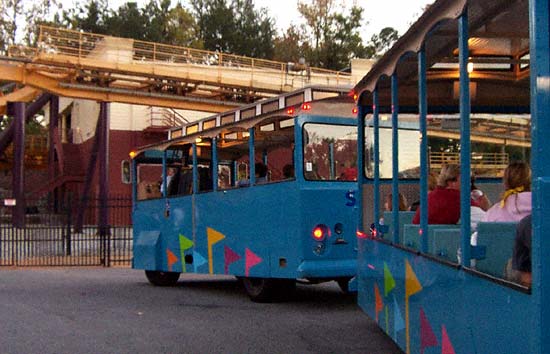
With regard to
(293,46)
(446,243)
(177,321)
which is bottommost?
(177,321)

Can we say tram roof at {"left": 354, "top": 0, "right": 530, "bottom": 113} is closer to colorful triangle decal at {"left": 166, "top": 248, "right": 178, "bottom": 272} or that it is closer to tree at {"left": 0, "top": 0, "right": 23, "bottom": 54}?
colorful triangle decal at {"left": 166, "top": 248, "right": 178, "bottom": 272}

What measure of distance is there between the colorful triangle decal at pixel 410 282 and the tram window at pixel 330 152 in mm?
3972

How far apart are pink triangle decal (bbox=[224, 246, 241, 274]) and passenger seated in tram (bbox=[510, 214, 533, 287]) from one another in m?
7.82

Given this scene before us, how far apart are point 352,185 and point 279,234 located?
1.11 m

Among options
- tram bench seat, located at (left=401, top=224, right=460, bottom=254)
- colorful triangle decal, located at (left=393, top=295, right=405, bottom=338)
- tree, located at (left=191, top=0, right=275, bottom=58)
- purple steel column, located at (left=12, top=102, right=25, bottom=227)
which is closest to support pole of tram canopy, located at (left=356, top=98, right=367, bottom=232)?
colorful triangle decal, located at (left=393, top=295, right=405, bottom=338)

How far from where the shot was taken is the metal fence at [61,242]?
19469 mm

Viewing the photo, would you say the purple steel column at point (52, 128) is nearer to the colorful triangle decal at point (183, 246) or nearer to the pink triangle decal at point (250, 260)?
the colorful triangle decal at point (183, 246)

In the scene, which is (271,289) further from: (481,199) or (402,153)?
(481,199)

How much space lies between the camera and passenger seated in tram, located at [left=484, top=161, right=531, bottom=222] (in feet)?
14.2

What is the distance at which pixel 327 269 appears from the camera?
32.4 ft

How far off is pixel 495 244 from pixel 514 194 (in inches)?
17.7

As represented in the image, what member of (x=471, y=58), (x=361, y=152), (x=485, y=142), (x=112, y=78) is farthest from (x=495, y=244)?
(x=112, y=78)

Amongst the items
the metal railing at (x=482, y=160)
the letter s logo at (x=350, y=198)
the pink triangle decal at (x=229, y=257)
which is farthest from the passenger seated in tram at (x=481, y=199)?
the pink triangle decal at (x=229, y=257)

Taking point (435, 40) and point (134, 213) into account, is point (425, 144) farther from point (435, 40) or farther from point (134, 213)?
point (134, 213)
